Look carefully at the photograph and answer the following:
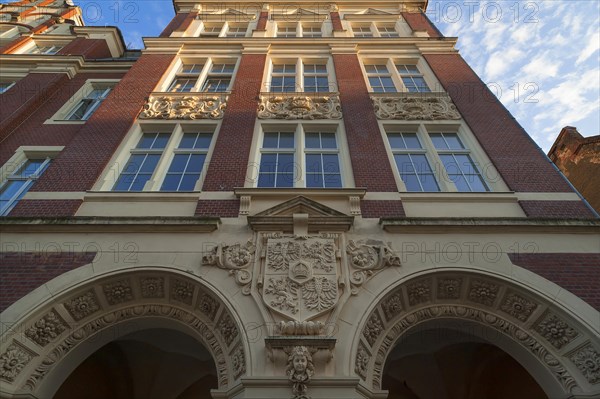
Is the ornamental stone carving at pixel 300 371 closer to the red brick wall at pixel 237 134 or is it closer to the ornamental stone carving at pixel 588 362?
the red brick wall at pixel 237 134

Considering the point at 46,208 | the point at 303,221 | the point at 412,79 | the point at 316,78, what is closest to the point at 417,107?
the point at 412,79

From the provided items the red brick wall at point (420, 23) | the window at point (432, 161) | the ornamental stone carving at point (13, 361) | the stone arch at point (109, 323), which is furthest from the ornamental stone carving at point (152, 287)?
the red brick wall at point (420, 23)

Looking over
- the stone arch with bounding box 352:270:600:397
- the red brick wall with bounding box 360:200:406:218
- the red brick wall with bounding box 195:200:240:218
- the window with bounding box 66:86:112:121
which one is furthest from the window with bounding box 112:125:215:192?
the stone arch with bounding box 352:270:600:397

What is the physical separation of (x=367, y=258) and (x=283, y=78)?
876cm

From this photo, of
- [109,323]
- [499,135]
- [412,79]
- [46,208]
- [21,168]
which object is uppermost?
[412,79]

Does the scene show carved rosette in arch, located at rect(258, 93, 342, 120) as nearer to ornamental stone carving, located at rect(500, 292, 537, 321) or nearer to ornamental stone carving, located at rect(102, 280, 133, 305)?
ornamental stone carving, located at rect(102, 280, 133, 305)

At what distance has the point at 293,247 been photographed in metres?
7.18

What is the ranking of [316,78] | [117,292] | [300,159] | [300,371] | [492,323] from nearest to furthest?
[300,371] < [492,323] < [117,292] < [300,159] < [316,78]

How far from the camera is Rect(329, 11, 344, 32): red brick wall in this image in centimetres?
1619

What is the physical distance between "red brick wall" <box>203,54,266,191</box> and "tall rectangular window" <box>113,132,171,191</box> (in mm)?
1728

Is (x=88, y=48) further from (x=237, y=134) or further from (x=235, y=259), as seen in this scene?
(x=235, y=259)

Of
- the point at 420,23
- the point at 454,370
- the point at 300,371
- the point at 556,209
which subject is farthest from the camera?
the point at 420,23

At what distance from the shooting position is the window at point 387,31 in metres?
16.9

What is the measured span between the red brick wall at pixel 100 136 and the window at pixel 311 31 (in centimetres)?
698
